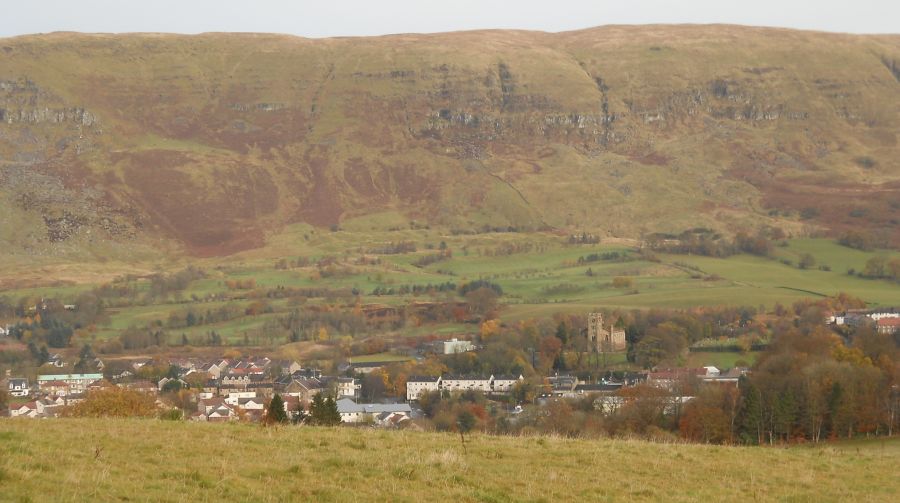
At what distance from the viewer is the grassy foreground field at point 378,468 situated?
61.4ft

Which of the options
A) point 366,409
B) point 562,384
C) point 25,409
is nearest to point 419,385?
point 562,384

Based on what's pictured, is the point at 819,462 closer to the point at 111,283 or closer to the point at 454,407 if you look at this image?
the point at 454,407

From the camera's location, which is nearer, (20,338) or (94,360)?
(94,360)

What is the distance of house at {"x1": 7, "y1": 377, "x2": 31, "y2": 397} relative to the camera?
102062 millimetres

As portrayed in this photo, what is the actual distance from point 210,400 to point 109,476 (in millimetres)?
74595

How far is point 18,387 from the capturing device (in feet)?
348

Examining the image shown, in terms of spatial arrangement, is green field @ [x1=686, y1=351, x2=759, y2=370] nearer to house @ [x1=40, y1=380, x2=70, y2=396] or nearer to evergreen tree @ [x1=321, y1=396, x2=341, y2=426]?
house @ [x1=40, y1=380, x2=70, y2=396]

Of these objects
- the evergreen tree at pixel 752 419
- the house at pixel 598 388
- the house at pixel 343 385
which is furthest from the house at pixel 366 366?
the evergreen tree at pixel 752 419

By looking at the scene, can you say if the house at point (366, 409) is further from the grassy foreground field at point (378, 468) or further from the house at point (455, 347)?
the grassy foreground field at point (378, 468)

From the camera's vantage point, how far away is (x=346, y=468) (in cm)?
2111

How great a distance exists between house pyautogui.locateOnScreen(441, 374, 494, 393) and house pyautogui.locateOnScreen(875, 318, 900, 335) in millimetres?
37422

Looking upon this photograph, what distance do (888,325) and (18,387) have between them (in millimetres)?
84366

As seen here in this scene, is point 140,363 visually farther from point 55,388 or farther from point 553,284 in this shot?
point 553,284

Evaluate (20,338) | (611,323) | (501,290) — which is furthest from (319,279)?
(611,323)
